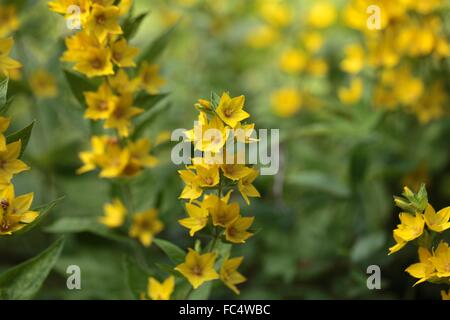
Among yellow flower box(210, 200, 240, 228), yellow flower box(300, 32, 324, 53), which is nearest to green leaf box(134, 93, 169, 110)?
yellow flower box(210, 200, 240, 228)

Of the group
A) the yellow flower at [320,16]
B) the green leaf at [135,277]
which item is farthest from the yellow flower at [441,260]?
the yellow flower at [320,16]

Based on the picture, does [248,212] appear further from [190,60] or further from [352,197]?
[190,60]

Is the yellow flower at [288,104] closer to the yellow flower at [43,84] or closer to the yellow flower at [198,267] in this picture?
the yellow flower at [43,84]

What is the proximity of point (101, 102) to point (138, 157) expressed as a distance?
0.63ft

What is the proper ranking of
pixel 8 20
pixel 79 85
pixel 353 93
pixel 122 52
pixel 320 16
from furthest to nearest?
pixel 320 16 < pixel 353 93 < pixel 8 20 < pixel 79 85 < pixel 122 52

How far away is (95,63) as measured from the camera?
1581mm

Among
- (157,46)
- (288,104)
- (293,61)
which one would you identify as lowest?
(157,46)

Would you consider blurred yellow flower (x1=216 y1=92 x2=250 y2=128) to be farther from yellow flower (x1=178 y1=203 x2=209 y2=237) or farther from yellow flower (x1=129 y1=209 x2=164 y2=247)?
yellow flower (x1=129 y1=209 x2=164 y2=247)

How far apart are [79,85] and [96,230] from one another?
0.43 meters

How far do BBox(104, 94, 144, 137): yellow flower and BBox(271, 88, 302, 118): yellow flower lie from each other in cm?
120

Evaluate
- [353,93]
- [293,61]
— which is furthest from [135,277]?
[293,61]

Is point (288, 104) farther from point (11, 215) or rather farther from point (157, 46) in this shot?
point (11, 215)

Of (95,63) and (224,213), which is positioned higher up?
(95,63)

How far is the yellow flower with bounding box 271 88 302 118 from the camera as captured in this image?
277 centimetres
